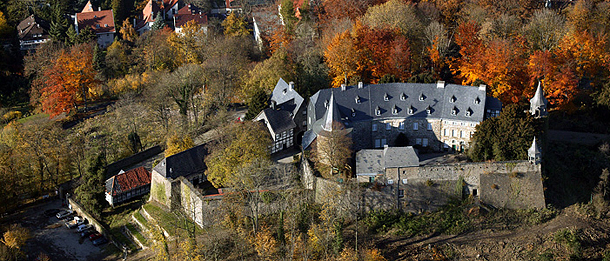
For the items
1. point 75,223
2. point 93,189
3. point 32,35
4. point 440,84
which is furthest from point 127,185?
point 32,35

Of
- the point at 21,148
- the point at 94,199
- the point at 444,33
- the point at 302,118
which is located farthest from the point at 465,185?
the point at 21,148

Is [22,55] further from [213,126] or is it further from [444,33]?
[444,33]

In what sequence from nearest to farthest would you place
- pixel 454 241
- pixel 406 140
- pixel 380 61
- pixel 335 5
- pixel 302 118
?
pixel 454 241 < pixel 406 140 < pixel 302 118 < pixel 380 61 < pixel 335 5

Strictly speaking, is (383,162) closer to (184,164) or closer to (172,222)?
(184,164)

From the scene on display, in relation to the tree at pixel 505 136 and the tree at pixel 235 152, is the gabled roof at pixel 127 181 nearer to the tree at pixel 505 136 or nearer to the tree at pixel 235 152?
the tree at pixel 235 152

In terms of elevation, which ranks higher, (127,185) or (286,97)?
(286,97)

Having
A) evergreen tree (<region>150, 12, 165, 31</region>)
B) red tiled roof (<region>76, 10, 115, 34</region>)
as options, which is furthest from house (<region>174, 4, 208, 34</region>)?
red tiled roof (<region>76, 10, 115, 34</region>)

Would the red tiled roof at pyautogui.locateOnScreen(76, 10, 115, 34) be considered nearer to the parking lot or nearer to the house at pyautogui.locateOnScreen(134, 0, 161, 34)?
the house at pyautogui.locateOnScreen(134, 0, 161, 34)
